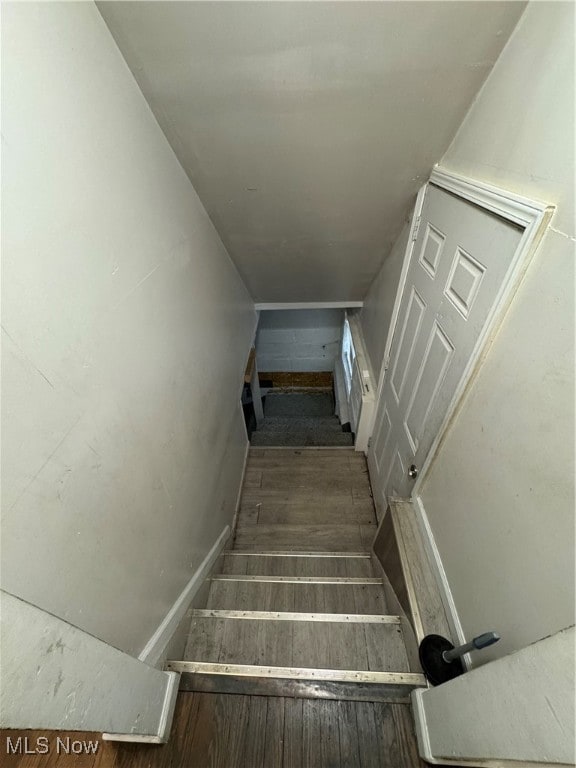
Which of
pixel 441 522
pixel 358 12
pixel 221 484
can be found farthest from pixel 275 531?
pixel 358 12

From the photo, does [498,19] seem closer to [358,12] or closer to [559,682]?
[358,12]

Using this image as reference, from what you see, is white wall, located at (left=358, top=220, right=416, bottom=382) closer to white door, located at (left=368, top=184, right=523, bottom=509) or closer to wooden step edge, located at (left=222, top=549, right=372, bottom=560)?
white door, located at (left=368, top=184, right=523, bottom=509)

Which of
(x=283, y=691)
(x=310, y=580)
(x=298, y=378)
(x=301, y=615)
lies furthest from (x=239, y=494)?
(x=298, y=378)

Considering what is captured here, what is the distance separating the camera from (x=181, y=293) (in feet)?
4.57

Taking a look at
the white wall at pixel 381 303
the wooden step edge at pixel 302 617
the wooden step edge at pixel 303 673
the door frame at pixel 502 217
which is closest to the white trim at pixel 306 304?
the white wall at pixel 381 303

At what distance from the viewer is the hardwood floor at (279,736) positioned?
1.13 metres

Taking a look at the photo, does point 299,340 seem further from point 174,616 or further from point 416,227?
point 174,616

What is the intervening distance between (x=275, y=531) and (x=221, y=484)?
2.55ft

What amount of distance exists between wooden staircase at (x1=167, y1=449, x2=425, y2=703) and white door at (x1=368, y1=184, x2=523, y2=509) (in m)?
0.67

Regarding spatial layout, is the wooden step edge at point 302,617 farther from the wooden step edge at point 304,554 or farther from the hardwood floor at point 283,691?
the wooden step edge at point 304,554

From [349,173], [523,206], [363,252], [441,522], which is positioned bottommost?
[441,522]

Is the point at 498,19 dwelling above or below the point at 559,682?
above

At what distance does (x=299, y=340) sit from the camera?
551cm

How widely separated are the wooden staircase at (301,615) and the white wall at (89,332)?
39 centimetres
